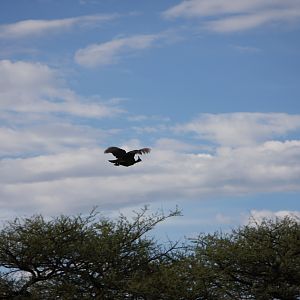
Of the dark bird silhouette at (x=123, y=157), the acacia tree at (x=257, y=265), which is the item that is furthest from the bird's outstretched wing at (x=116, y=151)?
the acacia tree at (x=257, y=265)

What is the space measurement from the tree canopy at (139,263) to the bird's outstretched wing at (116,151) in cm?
571

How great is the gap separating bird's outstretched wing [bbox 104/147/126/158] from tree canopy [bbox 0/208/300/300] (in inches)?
225

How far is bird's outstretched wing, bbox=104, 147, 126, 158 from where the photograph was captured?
26734 millimetres

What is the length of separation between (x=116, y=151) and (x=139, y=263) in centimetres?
756

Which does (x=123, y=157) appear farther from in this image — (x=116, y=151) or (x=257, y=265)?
(x=257, y=265)

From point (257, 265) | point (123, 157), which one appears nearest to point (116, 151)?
point (123, 157)

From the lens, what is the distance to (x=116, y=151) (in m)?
26.9

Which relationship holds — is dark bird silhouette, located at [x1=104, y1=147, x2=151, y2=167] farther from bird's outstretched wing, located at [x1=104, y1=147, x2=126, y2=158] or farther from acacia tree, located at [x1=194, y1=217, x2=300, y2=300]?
acacia tree, located at [x1=194, y1=217, x2=300, y2=300]

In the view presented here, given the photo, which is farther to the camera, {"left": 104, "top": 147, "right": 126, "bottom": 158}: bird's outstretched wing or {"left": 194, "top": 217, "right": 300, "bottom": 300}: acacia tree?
{"left": 194, "top": 217, "right": 300, "bottom": 300}: acacia tree

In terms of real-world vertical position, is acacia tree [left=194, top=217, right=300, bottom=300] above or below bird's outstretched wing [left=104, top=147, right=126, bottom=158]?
below

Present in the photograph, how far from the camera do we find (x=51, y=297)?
1196 inches

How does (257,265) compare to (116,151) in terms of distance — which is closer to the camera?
(116,151)

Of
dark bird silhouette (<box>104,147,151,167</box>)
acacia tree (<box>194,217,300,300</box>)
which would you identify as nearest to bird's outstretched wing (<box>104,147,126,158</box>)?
dark bird silhouette (<box>104,147,151,167</box>)

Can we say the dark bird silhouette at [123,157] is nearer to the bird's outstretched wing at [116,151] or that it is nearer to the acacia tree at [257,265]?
the bird's outstretched wing at [116,151]
